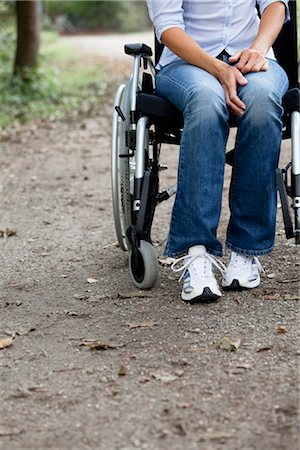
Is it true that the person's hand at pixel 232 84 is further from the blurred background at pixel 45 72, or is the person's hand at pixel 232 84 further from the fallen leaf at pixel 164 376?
the blurred background at pixel 45 72

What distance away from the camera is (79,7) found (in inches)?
1185

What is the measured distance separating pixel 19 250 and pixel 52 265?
0.36m

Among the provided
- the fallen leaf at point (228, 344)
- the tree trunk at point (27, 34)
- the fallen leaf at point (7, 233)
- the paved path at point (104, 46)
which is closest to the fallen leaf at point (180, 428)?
the fallen leaf at point (228, 344)

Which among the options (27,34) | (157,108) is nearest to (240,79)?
(157,108)

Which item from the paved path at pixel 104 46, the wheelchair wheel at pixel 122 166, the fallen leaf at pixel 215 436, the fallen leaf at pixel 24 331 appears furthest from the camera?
the paved path at pixel 104 46

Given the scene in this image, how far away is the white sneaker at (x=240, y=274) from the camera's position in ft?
10.3

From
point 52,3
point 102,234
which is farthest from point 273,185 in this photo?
point 52,3

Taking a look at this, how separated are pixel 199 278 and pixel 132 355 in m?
0.48

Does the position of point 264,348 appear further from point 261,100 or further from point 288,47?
point 288,47

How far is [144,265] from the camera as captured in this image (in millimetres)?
3178

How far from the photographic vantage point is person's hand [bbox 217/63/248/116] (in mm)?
3033

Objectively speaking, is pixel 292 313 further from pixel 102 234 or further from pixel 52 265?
pixel 102 234

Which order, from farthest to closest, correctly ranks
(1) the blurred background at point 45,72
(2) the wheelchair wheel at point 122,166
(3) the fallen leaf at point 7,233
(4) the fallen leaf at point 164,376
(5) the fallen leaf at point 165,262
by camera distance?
(1) the blurred background at point 45,72 < (3) the fallen leaf at point 7,233 < (5) the fallen leaf at point 165,262 < (2) the wheelchair wheel at point 122,166 < (4) the fallen leaf at point 164,376

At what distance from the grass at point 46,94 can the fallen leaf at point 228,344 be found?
19.8 ft
